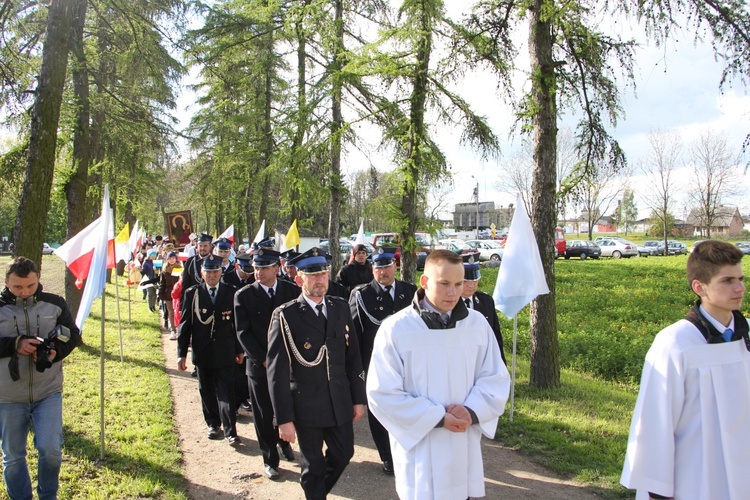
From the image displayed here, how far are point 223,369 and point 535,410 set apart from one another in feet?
13.2

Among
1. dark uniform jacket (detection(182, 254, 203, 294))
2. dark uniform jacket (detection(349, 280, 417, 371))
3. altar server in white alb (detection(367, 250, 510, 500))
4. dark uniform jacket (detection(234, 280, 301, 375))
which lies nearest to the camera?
altar server in white alb (detection(367, 250, 510, 500))

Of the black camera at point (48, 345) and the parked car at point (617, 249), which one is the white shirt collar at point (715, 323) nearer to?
the black camera at point (48, 345)

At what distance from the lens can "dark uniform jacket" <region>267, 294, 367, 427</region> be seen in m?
4.07

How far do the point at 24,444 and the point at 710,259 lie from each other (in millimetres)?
4805

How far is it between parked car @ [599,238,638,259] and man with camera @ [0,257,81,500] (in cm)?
4396

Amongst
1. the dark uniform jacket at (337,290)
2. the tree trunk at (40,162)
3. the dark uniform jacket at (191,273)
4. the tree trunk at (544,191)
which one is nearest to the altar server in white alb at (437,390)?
the dark uniform jacket at (337,290)

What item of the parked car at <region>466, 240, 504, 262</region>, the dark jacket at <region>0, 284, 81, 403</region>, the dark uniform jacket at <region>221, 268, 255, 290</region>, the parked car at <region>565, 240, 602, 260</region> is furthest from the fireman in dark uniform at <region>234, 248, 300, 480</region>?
the parked car at <region>565, 240, 602, 260</region>

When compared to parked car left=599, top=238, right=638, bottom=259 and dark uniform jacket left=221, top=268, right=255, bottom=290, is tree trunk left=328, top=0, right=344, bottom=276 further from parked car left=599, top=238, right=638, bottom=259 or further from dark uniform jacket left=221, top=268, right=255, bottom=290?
parked car left=599, top=238, right=638, bottom=259

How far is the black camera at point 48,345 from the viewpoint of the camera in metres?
3.91

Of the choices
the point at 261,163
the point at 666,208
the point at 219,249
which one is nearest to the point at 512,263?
the point at 219,249

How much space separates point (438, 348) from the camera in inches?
119

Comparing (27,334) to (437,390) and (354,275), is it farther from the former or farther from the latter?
(354,275)

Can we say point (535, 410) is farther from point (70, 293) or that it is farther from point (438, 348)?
point (70, 293)

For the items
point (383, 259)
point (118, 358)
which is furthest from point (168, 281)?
point (383, 259)
